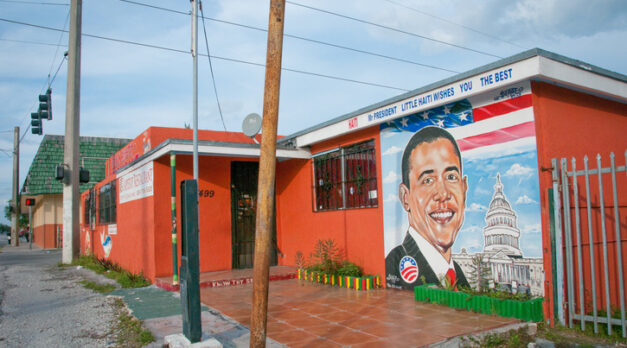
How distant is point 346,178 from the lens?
9.69m

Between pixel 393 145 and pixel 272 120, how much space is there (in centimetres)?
476

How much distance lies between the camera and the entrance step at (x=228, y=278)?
30.3 feet

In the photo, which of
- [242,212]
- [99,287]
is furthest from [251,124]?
[99,287]

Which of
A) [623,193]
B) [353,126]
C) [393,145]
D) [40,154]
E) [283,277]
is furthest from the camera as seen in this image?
[40,154]

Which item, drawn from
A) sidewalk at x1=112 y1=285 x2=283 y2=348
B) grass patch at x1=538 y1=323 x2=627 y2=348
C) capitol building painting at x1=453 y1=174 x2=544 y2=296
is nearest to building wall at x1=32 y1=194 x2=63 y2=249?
sidewalk at x1=112 y1=285 x2=283 y2=348

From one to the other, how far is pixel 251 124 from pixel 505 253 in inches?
169

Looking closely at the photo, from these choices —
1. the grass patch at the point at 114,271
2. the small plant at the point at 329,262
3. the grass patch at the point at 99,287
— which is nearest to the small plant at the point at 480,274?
the small plant at the point at 329,262

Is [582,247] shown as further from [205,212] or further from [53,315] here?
[53,315]

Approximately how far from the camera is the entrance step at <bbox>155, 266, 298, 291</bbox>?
363 inches

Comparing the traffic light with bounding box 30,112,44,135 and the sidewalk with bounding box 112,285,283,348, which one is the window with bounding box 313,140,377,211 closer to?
the sidewalk with bounding box 112,285,283,348

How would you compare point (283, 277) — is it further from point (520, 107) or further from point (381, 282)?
point (520, 107)

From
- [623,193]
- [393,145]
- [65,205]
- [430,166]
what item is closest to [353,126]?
[393,145]

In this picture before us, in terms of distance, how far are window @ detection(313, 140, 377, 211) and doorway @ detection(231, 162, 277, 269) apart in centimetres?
197

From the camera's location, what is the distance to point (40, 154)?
27.2 meters
